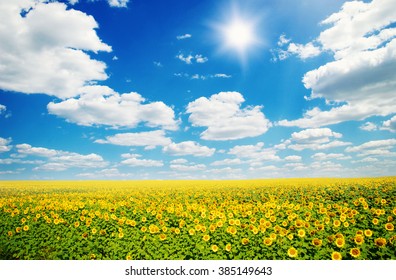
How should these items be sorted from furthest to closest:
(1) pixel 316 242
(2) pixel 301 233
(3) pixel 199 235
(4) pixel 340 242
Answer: (3) pixel 199 235
(2) pixel 301 233
(1) pixel 316 242
(4) pixel 340 242

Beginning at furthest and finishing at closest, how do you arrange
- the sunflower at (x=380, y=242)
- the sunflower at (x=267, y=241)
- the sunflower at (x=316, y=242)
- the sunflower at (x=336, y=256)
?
1. the sunflower at (x=267, y=241)
2. the sunflower at (x=316, y=242)
3. the sunflower at (x=380, y=242)
4. the sunflower at (x=336, y=256)

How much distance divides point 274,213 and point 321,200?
5.04 metres

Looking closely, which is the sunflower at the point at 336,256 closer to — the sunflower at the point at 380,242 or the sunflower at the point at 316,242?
the sunflower at the point at 316,242

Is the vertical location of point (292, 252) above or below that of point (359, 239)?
below

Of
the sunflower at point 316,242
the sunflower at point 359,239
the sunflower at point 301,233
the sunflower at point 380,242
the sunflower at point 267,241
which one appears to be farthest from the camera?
the sunflower at point 301,233

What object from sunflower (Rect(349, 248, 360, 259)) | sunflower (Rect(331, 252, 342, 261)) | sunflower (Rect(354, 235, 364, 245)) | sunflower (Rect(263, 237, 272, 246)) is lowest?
sunflower (Rect(331, 252, 342, 261))

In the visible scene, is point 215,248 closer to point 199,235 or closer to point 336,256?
point 199,235

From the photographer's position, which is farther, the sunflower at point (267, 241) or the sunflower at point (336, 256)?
the sunflower at point (267, 241)

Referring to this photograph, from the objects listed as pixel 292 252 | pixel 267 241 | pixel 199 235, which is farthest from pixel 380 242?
pixel 199 235

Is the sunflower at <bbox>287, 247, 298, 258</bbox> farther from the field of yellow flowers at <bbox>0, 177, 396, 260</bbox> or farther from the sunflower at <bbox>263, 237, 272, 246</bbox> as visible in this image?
the sunflower at <bbox>263, 237, 272, 246</bbox>

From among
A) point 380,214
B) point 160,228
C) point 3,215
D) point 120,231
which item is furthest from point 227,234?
point 3,215

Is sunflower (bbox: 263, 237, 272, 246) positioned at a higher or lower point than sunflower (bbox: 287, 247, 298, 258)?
higher

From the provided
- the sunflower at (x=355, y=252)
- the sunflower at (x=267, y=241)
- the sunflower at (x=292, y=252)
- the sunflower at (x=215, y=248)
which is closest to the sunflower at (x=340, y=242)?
the sunflower at (x=355, y=252)

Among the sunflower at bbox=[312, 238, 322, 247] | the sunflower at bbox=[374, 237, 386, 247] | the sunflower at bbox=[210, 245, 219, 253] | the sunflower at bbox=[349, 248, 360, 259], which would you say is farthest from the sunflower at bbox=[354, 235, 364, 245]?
the sunflower at bbox=[210, 245, 219, 253]
